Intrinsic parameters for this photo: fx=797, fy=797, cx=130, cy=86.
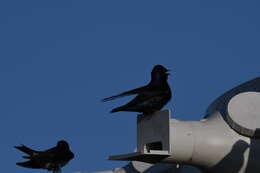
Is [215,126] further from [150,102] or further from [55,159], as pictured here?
[55,159]

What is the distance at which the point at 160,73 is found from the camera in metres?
14.7

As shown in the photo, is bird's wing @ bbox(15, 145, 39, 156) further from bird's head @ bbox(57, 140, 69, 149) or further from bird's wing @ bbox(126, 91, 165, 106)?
bird's wing @ bbox(126, 91, 165, 106)

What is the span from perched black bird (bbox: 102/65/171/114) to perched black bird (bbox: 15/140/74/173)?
233 cm

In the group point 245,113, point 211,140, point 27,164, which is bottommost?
point 27,164

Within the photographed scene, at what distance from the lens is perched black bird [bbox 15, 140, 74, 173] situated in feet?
52.8

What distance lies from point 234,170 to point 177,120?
1.48 metres

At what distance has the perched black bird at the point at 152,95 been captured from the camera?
46.9 ft

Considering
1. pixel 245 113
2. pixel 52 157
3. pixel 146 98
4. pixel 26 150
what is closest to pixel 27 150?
pixel 26 150

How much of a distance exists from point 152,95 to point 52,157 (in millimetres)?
2964

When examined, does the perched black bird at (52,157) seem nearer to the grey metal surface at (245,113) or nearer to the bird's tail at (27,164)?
the bird's tail at (27,164)

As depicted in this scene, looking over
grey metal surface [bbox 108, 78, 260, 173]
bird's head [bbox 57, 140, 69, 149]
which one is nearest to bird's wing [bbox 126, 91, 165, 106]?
grey metal surface [bbox 108, 78, 260, 173]

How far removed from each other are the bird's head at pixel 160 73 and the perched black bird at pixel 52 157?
2.70 meters

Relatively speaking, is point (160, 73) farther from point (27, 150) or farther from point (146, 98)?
point (27, 150)

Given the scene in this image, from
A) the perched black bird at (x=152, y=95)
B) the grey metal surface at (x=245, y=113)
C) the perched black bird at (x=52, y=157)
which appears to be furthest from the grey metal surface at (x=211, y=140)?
the perched black bird at (x=52, y=157)
